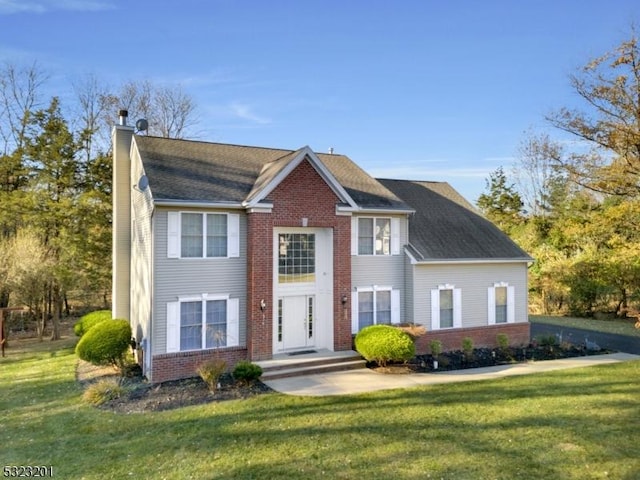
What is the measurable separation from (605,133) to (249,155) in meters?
16.8

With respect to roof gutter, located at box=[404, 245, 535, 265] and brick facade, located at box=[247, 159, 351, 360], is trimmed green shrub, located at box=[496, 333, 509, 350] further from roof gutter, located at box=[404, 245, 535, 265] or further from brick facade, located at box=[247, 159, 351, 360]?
brick facade, located at box=[247, 159, 351, 360]

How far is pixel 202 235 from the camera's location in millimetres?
12977

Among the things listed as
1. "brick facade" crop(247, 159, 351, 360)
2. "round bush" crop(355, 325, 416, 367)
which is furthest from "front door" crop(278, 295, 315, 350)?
"round bush" crop(355, 325, 416, 367)

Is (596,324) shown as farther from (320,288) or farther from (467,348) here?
(320,288)

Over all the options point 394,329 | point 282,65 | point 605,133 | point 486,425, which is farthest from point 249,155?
point 605,133

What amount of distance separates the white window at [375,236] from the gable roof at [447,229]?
2.54ft

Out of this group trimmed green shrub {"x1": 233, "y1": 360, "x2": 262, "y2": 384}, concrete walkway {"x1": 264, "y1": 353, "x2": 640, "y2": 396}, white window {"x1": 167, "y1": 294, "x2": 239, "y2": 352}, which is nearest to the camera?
→ concrete walkway {"x1": 264, "y1": 353, "x2": 640, "y2": 396}

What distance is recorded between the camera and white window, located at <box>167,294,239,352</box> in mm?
12469

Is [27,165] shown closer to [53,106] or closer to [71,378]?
[53,106]

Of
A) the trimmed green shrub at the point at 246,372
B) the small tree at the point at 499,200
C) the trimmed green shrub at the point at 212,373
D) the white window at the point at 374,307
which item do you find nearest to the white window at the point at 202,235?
the trimmed green shrub at the point at 212,373

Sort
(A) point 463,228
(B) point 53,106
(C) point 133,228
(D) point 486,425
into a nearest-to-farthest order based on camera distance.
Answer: (D) point 486,425 < (C) point 133,228 < (A) point 463,228 < (B) point 53,106

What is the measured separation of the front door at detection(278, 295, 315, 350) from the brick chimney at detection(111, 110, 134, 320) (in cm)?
648

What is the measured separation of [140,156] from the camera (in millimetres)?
14070

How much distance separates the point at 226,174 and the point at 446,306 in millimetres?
9639
